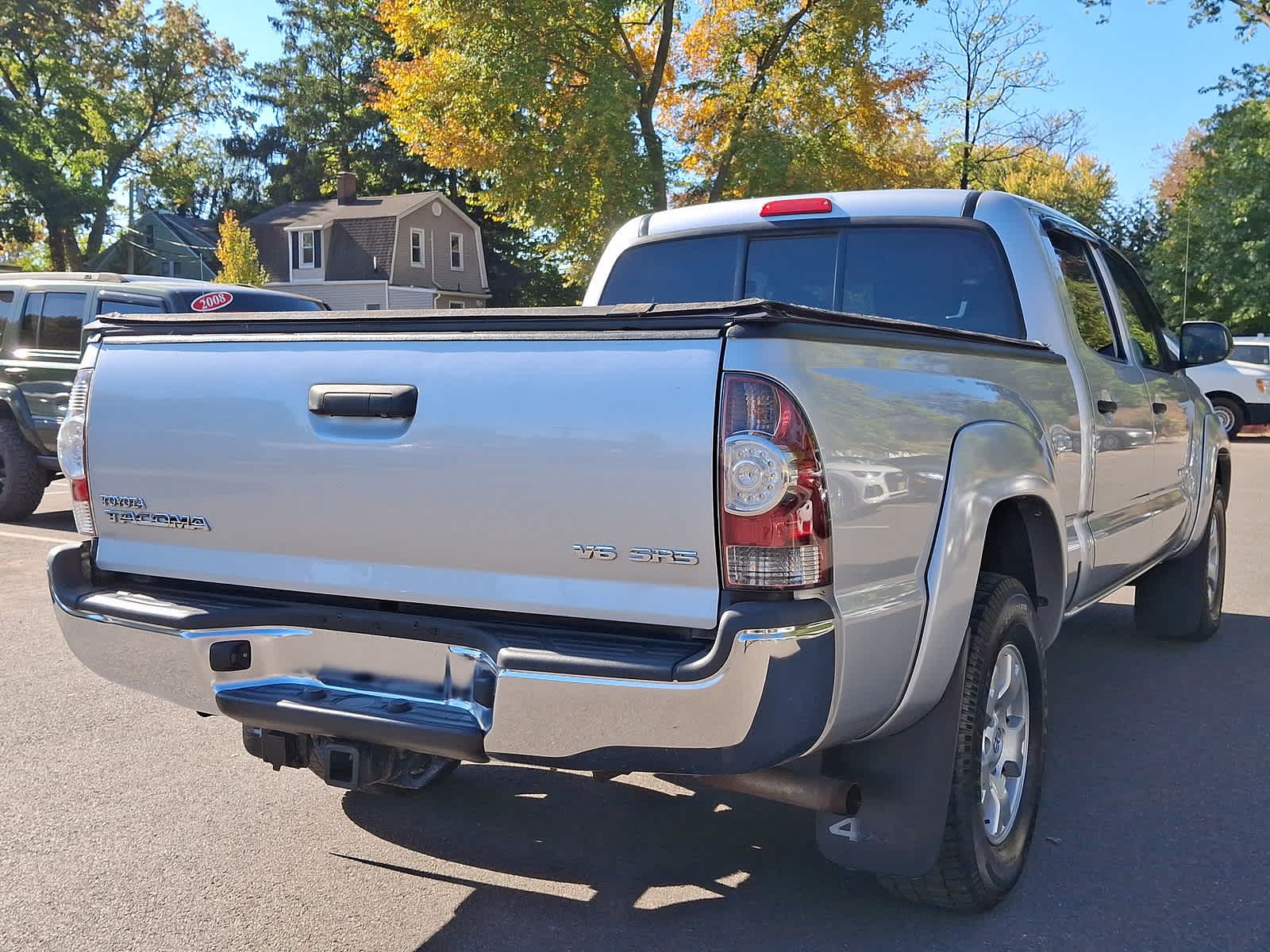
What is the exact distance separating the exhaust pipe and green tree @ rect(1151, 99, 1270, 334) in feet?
90.6

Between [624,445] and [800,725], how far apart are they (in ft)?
2.24

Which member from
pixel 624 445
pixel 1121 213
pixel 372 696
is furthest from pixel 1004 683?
pixel 1121 213

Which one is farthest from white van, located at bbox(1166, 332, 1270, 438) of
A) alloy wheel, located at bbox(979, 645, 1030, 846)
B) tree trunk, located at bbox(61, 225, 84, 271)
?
tree trunk, located at bbox(61, 225, 84, 271)

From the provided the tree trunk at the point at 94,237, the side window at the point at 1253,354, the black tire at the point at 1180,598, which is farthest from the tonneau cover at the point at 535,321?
the tree trunk at the point at 94,237

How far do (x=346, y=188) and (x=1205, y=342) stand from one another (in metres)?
44.2

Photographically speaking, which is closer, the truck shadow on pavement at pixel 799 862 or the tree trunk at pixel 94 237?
the truck shadow on pavement at pixel 799 862

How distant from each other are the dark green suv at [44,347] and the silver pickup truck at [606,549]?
715 centimetres

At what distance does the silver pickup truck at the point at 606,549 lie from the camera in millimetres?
2494

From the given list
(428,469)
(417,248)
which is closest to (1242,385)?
(428,469)

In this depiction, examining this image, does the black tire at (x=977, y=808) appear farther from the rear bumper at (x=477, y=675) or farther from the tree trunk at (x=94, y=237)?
the tree trunk at (x=94, y=237)

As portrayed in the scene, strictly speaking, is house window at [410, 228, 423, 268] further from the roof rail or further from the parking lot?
the parking lot

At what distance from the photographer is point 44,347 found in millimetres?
10469

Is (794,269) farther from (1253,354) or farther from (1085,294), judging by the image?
(1253,354)

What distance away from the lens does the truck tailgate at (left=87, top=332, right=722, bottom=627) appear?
2531 millimetres
